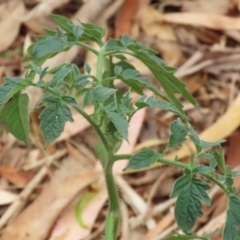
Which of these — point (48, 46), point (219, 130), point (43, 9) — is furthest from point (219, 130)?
point (48, 46)

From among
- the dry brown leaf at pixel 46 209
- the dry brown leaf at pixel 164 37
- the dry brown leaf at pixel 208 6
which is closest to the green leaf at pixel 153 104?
the dry brown leaf at pixel 46 209

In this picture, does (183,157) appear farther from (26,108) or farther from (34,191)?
(26,108)

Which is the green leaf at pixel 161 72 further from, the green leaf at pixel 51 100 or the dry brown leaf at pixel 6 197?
the dry brown leaf at pixel 6 197

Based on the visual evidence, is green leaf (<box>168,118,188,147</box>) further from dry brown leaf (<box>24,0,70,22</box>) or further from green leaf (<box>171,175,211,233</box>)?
dry brown leaf (<box>24,0,70,22</box>)

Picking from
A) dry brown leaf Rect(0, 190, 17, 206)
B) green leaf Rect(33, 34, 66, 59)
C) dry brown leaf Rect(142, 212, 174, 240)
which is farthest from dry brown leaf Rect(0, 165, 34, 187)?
green leaf Rect(33, 34, 66, 59)

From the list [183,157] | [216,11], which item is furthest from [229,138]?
[216,11]
